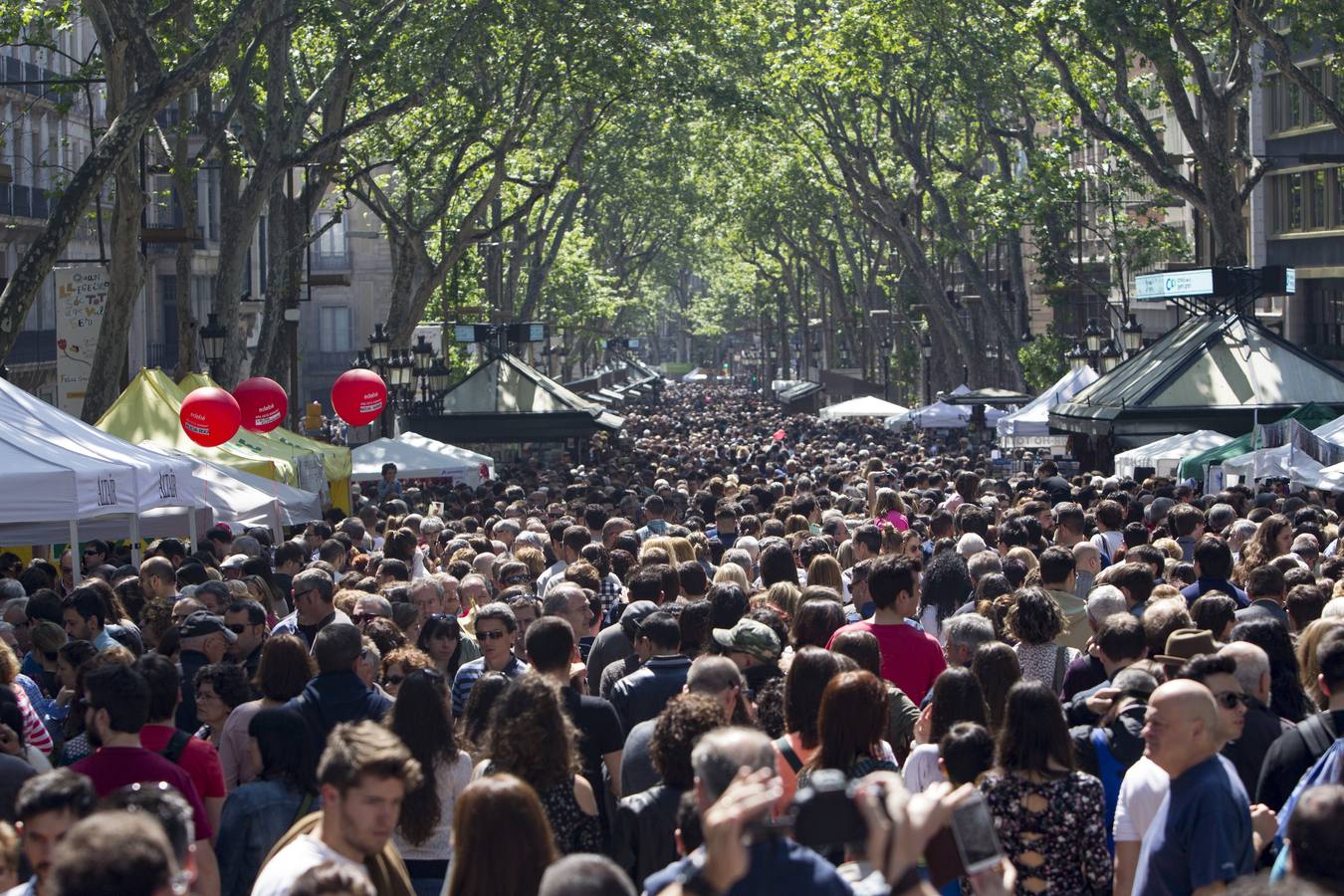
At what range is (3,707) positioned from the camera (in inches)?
283

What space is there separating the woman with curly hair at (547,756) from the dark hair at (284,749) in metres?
0.65

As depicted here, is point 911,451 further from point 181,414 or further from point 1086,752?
point 1086,752

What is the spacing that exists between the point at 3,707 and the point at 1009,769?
12.1 ft

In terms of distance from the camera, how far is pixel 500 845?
4.87 m

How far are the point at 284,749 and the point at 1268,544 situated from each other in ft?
23.5

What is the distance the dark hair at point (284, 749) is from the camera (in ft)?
20.6

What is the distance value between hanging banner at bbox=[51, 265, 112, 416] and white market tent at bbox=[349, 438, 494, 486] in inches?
164

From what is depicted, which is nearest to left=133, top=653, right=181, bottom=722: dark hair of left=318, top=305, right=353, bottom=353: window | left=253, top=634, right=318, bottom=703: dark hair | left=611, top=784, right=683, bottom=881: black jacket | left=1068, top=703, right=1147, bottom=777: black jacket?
left=253, top=634, right=318, bottom=703: dark hair

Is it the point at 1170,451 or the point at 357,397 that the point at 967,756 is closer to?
the point at 357,397

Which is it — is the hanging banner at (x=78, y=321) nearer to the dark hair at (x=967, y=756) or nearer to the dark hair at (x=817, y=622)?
the dark hair at (x=817, y=622)

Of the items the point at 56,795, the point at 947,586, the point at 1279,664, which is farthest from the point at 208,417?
the point at 56,795

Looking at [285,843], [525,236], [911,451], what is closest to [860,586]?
[285,843]

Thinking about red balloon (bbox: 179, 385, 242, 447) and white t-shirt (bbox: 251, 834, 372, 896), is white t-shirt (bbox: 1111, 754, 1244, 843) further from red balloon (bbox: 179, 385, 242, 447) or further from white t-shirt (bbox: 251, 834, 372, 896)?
red balloon (bbox: 179, 385, 242, 447)

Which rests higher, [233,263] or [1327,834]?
[233,263]
